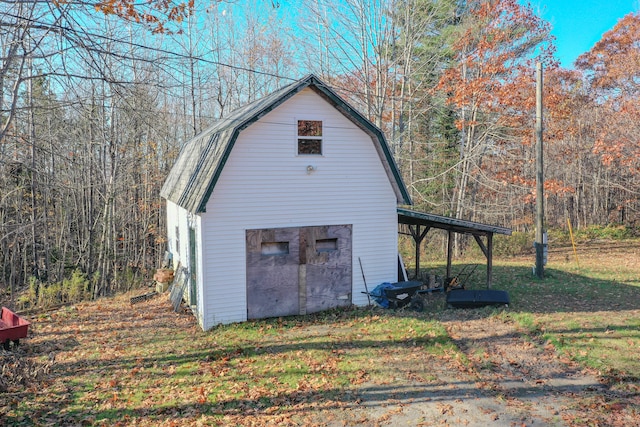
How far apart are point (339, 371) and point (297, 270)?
3.84 m

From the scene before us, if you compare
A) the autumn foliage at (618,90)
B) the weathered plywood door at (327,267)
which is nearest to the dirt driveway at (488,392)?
the weathered plywood door at (327,267)

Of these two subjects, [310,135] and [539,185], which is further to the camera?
[539,185]

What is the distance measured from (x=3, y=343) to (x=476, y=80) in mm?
20444

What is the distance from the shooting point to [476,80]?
20.4 meters

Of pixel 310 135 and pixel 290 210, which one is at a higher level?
pixel 310 135

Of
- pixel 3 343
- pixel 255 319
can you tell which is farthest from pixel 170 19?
pixel 3 343

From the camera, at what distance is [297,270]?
11141 mm

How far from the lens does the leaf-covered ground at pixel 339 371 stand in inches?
247

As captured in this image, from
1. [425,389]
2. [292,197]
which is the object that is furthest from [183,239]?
[425,389]

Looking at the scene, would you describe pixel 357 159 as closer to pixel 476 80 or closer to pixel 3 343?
pixel 3 343

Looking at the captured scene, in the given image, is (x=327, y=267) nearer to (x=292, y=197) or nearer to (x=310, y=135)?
(x=292, y=197)

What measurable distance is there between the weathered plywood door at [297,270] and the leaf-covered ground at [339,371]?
430 mm

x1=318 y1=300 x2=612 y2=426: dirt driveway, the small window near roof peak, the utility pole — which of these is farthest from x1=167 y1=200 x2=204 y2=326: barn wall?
the utility pole

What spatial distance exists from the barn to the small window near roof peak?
28 mm
